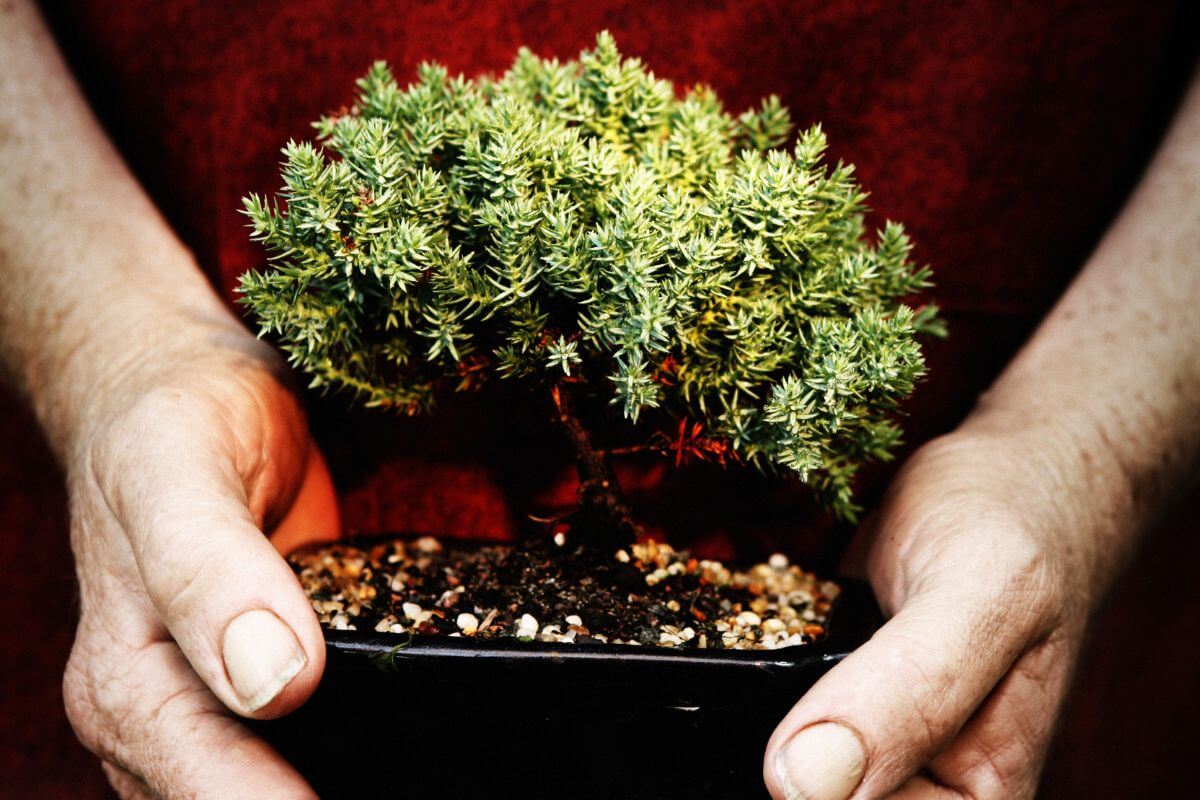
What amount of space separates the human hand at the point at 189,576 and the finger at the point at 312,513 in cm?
3

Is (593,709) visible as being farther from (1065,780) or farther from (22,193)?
(1065,780)

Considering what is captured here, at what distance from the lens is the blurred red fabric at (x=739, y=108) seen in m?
1.22

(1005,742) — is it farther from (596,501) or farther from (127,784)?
(127,784)

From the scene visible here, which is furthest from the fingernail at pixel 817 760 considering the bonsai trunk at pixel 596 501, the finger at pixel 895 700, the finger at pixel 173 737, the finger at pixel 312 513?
the finger at pixel 312 513

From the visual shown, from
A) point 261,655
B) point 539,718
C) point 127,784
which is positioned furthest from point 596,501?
point 127,784

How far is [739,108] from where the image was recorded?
1262 millimetres

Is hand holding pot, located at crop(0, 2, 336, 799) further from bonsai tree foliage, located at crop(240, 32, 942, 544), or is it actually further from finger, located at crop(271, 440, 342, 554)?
bonsai tree foliage, located at crop(240, 32, 942, 544)

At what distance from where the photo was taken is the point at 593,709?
69 cm

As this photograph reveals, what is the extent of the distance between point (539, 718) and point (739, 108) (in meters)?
0.91

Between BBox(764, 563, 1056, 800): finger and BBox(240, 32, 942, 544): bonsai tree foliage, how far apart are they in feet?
0.50

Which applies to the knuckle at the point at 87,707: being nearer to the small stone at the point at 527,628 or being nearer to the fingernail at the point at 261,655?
the fingernail at the point at 261,655

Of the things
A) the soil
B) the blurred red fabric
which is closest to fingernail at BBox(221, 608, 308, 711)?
Answer: the soil

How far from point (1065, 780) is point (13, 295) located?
1913 mm

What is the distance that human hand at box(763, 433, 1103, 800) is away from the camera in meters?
0.67
